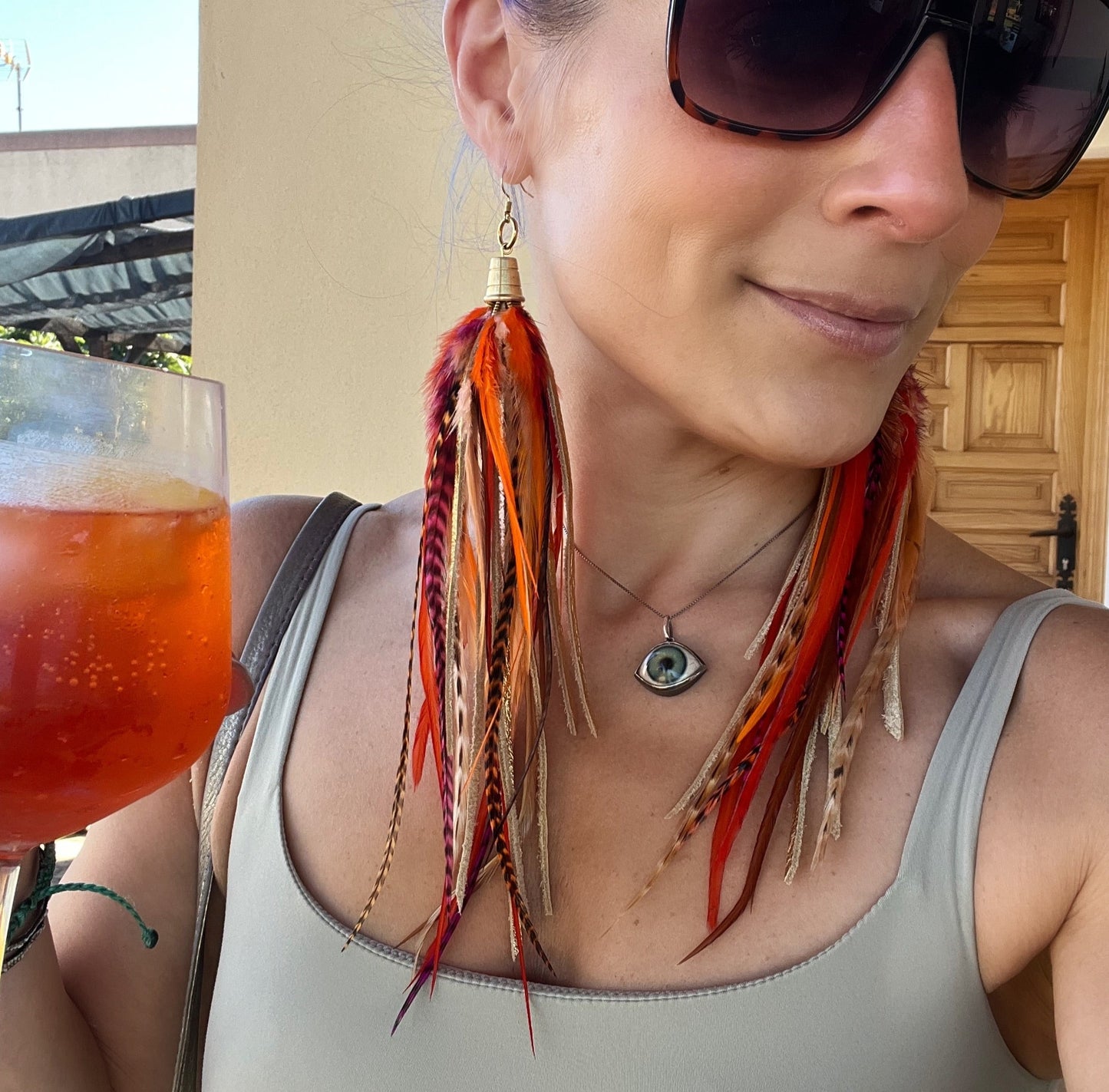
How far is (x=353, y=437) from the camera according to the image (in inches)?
107

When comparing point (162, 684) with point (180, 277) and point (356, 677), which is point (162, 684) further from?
point (180, 277)

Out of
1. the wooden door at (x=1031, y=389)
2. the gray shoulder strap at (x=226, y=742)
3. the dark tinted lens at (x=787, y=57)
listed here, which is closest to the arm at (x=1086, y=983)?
the dark tinted lens at (x=787, y=57)

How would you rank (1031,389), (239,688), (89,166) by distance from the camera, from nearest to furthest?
(239,688) < (1031,389) < (89,166)

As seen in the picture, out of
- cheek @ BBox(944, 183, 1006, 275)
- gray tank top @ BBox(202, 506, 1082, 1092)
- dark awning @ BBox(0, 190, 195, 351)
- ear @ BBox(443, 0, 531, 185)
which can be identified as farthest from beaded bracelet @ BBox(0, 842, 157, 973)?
dark awning @ BBox(0, 190, 195, 351)

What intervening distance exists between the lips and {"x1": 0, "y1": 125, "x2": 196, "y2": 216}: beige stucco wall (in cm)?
436

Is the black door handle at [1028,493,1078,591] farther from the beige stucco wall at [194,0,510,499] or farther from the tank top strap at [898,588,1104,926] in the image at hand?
the tank top strap at [898,588,1104,926]

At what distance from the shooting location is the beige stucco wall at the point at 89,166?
4777mm

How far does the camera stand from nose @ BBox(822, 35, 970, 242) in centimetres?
78

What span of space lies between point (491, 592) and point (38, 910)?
1.39ft

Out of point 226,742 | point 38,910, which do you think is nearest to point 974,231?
point 226,742

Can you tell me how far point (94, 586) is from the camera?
1.76ft

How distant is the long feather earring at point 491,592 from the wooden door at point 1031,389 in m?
3.19

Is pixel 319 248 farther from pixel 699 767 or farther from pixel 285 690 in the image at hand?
pixel 699 767

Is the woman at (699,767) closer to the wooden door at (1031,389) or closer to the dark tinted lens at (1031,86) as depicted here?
the dark tinted lens at (1031,86)
